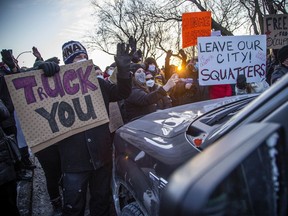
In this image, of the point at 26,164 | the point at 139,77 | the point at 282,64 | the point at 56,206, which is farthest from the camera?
the point at 26,164

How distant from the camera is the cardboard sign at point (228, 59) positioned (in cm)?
414

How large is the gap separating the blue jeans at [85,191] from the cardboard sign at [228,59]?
2225 millimetres

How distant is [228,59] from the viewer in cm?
418

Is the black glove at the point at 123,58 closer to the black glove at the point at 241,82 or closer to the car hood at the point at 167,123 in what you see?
the car hood at the point at 167,123

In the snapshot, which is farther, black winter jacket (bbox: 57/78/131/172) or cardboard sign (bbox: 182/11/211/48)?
cardboard sign (bbox: 182/11/211/48)

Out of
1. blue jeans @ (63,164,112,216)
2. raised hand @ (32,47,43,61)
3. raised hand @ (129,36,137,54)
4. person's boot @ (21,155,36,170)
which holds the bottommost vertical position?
person's boot @ (21,155,36,170)

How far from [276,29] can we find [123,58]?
14.4 feet

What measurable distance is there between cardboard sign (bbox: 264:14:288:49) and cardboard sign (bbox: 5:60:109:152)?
14.6ft

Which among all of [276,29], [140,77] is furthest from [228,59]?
[276,29]

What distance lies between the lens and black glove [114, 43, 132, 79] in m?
2.36

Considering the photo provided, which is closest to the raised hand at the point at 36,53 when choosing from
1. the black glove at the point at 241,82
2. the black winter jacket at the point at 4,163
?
the black winter jacket at the point at 4,163

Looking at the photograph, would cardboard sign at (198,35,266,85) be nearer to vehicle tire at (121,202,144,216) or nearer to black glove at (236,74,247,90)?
black glove at (236,74,247,90)

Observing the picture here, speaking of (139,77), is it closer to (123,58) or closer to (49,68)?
(123,58)

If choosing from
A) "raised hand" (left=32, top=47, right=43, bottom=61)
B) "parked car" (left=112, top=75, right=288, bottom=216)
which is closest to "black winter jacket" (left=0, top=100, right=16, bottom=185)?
"parked car" (left=112, top=75, right=288, bottom=216)
